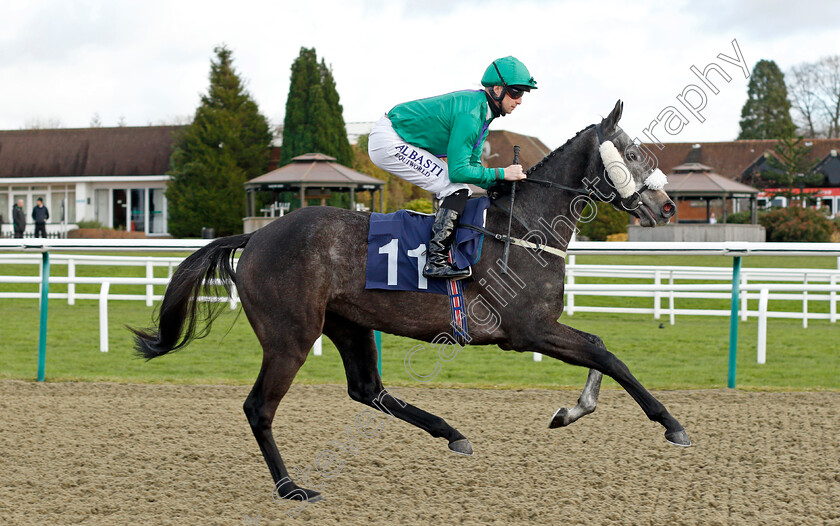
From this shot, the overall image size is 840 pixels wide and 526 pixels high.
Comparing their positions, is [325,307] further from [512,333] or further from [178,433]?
[178,433]

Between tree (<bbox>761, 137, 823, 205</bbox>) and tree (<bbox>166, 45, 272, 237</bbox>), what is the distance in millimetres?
21442

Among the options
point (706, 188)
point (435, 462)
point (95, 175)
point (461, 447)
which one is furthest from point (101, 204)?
point (461, 447)

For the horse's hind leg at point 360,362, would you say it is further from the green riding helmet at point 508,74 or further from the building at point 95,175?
the building at point 95,175

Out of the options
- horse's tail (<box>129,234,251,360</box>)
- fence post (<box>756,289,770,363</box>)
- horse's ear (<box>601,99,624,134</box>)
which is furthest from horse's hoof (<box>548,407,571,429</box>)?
fence post (<box>756,289,770,363</box>)

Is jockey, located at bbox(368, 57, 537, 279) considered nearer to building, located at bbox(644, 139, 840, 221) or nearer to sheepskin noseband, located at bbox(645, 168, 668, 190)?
sheepskin noseband, located at bbox(645, 168, 668, 190)

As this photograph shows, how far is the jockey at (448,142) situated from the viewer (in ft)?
13.3

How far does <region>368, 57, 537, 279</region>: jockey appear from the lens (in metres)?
4.04

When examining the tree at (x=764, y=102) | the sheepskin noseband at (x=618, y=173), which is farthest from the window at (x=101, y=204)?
the tree at (x=764, y=102)

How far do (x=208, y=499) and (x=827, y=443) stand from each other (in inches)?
129

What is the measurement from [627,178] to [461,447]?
1.52 meters

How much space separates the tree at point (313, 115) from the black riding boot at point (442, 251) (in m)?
30.3

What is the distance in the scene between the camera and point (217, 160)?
3155 cm

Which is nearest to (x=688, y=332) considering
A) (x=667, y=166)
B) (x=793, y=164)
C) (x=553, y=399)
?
(x=553, y=399)

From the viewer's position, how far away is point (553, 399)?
20.1ft
